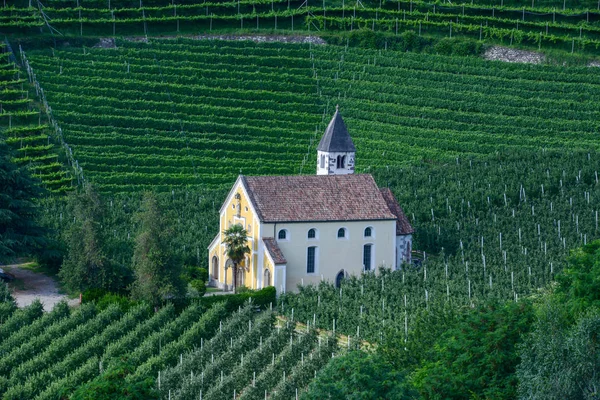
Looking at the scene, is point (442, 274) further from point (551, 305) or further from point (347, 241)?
point (551, 305)

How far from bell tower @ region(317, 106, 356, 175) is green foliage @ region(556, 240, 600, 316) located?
65.8 feet

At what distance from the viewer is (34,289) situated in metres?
73.8

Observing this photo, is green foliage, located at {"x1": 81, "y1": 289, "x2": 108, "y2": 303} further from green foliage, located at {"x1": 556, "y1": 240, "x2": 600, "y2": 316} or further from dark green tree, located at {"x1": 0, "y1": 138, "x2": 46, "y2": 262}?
green foliage, located at {"x1": 556, "y1": 240, "x2": 600, "y2": 316}

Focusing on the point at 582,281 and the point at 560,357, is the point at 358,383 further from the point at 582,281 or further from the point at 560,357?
the point at 582,281

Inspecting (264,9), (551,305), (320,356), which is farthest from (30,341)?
(264,9)

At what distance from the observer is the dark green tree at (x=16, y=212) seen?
74.5m

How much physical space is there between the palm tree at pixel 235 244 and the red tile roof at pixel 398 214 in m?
7.97

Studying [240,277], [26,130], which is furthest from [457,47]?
[240,277]

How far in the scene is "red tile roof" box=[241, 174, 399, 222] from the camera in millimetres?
73938

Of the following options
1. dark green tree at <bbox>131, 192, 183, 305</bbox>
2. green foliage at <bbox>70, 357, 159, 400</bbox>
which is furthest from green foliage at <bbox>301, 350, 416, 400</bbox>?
dark green tree at <bbox>131, 192, 183, 305</bbox>

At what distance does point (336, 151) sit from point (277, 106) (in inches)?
899

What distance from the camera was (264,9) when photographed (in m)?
116

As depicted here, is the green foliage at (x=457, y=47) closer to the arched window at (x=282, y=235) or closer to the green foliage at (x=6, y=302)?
the arched window at (x=282, y=235)

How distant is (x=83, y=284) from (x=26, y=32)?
134ft
